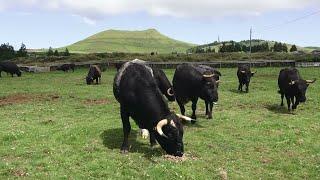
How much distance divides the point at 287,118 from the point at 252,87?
52.4 ft

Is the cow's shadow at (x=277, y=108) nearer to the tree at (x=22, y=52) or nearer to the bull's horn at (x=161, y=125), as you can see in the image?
the bull's horn at (x=161, y=125)

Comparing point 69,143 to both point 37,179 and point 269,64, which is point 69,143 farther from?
point 269,64

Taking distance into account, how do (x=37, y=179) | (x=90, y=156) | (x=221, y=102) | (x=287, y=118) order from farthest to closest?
(x=221, y=102) < (x=287, y=118) < (x=90, y=156) < (x=37, y=179)

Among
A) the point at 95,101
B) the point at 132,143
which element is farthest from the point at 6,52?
the point at 132,143

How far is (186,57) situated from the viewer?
96938mm

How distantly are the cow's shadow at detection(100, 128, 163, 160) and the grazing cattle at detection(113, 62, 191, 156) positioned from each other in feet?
1.39

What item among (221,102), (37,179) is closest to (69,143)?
(37,179)

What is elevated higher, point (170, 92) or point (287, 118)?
point (170, 92)

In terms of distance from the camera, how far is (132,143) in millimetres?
17219

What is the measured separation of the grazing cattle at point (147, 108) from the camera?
14.5m

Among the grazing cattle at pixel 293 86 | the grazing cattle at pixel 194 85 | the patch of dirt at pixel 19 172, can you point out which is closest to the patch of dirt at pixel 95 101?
the grazing cattle at pixel 194 85

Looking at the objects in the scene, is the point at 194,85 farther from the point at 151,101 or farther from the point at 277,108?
the point at 277,108

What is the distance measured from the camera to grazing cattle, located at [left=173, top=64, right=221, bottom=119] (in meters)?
21.6

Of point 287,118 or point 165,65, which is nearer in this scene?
A: point 287,118
